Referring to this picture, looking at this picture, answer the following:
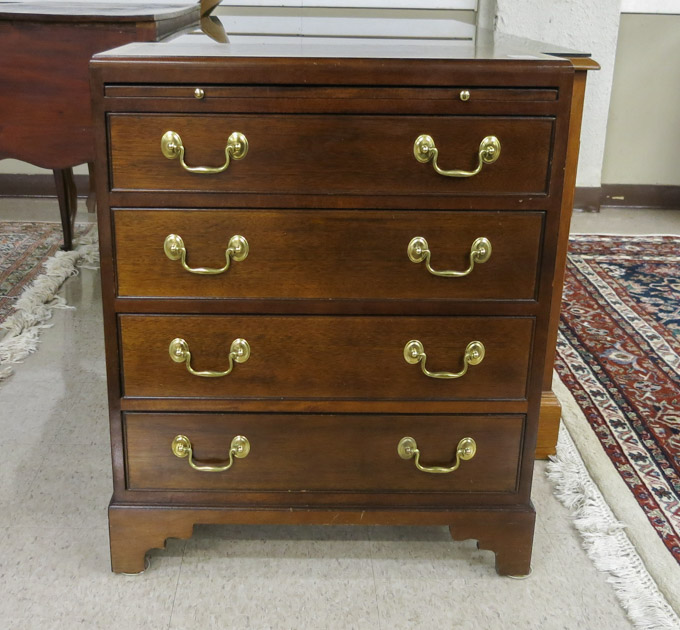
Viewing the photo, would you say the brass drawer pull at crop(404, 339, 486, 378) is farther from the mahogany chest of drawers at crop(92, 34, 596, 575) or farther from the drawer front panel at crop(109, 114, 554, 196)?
the drawer front panel at crop(109, 114, 554, 196)

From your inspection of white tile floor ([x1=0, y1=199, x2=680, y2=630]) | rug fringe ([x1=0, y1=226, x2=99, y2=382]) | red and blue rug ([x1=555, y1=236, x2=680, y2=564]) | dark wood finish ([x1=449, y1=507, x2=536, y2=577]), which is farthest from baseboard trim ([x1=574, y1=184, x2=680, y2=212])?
dark wood finish ([x1=449, y1=507, x2=536, y2=577])

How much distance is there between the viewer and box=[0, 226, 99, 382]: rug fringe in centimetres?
208

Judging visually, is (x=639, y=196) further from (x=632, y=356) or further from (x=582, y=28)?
(x=632, y=356)

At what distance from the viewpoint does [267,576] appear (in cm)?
129

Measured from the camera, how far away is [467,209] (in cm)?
114

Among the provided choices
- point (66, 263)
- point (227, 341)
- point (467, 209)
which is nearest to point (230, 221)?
point (227, 341)

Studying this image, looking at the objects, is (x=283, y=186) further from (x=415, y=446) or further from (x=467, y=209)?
(x=415, y=446)

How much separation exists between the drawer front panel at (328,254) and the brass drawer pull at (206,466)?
0.75ft

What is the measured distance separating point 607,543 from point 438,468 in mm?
355

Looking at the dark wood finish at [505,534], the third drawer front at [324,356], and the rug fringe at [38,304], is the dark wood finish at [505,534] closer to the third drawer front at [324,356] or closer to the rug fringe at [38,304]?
the third drawer front at [324,356]

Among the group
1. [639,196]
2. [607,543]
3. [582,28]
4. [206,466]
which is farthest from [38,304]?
[639,196]

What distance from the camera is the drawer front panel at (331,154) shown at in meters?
1.09

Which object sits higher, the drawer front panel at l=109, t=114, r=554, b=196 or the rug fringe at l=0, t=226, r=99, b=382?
the drawer front panel at l=109, t=114, r=554, b=196

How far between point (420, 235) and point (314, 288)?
0.55 feet
